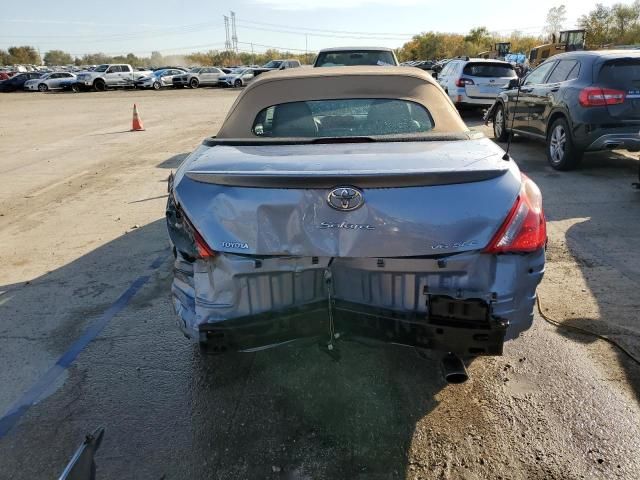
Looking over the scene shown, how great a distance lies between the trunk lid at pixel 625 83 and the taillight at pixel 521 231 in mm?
6178

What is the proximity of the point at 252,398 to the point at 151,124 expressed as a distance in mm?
15843

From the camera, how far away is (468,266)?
2393 millimetres

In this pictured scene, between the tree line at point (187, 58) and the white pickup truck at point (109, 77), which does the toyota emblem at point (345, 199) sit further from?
the tree line at point (187, 58)

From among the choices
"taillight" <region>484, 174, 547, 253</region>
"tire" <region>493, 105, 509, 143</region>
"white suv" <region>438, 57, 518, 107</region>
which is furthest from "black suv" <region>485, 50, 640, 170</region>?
"white suv" <region>438, 57, 518, 107</region>

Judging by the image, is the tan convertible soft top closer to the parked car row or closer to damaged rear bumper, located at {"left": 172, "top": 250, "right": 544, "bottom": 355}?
damaged rear bumper, located at {"left": 172, "top": 250, "right": 544, "bottom": 355}

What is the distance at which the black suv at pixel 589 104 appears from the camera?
24.4 feet

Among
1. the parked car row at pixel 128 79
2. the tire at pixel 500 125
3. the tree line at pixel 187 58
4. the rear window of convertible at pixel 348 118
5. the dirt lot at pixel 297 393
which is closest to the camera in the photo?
the dirt lot at pixel 297 393

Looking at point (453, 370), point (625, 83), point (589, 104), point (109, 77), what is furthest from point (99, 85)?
point (453, 370)

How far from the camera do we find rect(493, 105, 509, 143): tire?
10852 mm

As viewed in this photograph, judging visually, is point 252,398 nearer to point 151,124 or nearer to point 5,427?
point 5,427

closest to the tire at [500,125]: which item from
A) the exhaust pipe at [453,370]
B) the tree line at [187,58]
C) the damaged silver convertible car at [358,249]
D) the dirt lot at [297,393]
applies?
the dirt lot at [297,393]

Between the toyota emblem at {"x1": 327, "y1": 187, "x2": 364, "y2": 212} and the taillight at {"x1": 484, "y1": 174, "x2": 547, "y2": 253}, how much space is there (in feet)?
2.11

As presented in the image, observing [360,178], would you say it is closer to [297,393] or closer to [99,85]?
[297,393]

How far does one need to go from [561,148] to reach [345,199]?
7.23m
